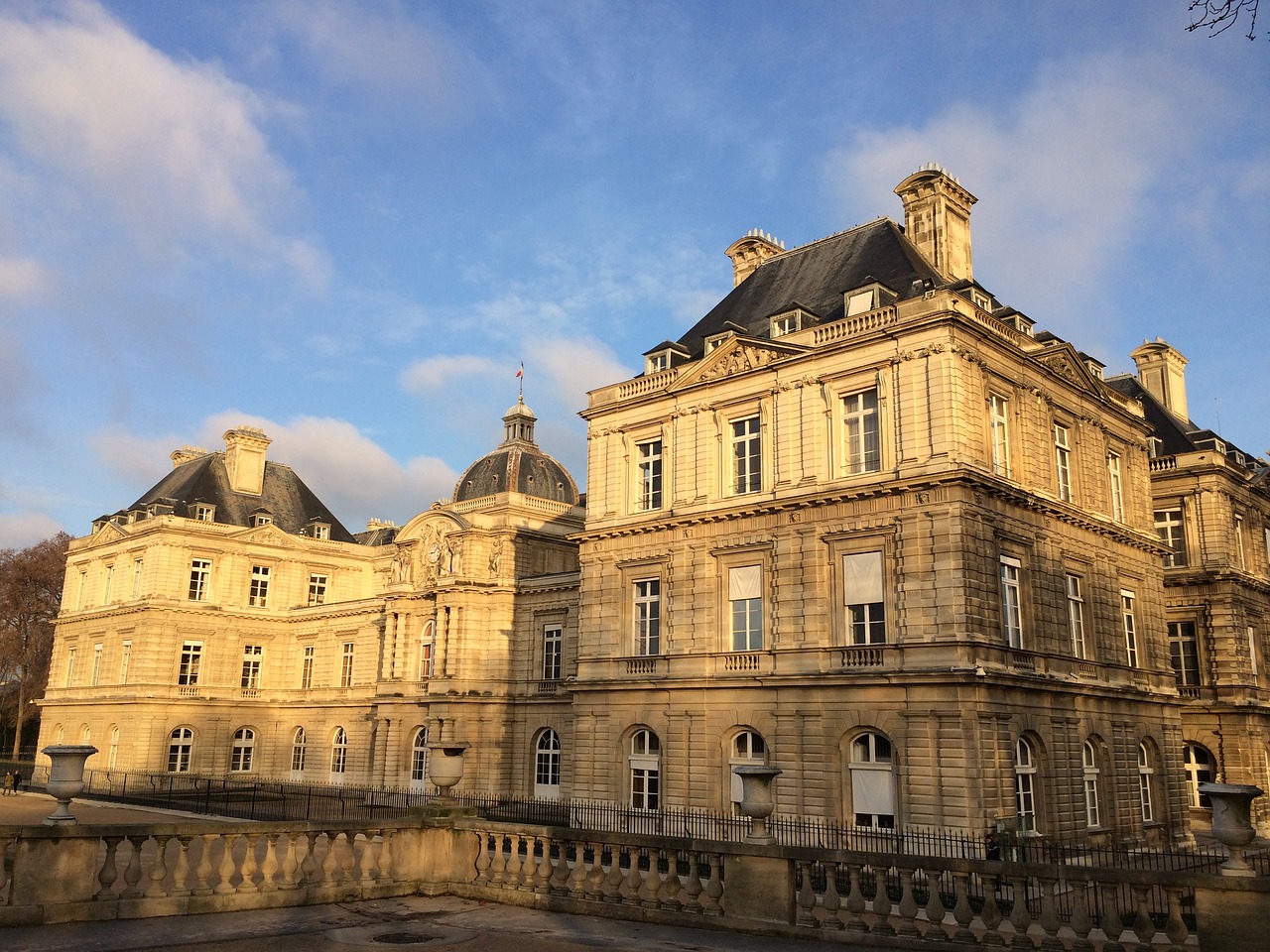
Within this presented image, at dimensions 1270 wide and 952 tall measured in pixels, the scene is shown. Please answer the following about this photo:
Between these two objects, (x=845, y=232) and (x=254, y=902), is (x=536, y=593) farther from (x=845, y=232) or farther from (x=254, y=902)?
(x=254, y=902)

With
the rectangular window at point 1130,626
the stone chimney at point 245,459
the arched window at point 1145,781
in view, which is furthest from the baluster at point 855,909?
the stone chimney at point 245,459

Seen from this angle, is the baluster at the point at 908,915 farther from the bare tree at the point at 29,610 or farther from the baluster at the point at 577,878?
the bare tree at the point at 29,610

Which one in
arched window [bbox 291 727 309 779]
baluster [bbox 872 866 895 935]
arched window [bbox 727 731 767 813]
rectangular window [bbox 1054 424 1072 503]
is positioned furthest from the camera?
arched window [bbox 291 727 309 779]

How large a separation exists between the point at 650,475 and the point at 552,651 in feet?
40.0

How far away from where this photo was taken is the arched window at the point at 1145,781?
28.9 metres

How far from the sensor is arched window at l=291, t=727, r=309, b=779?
5162 centimetres

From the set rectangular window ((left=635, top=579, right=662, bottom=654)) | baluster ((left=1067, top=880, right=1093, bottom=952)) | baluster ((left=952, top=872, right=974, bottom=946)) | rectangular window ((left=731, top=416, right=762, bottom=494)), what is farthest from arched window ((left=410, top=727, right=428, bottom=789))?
baluster ((left=1067, top=880, right=1093, bottom=952))

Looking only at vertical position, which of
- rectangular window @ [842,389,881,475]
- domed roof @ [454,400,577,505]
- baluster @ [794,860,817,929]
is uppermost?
domed roof @ [454,400,577,505]

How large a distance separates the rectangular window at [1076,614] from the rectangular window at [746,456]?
343 inches

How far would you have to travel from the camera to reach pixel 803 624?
25297 millimetres

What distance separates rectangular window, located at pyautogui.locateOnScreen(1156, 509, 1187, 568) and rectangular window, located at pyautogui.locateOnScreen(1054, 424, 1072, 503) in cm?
1132

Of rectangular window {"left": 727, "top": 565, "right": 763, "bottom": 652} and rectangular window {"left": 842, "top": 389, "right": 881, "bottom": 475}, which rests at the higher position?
rectangular window {"left": 842, "top": 389, "right": 881, "bottom": 475}

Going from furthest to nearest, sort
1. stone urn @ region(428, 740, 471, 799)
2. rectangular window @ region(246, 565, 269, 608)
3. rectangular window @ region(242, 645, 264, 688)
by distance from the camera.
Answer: rectangular window @ region(246, 565, 269, 608) < rectangular window @ region(242, 645, 264, 688) < stone urn @ region(428, 740, 471, 799)

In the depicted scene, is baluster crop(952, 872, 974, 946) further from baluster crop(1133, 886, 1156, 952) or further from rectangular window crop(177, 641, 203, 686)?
rectangular window crop(177, 641, 203, 686)
